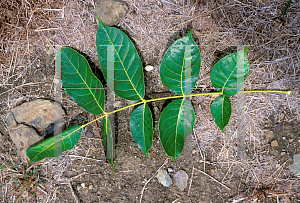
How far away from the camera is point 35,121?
6.21 feet

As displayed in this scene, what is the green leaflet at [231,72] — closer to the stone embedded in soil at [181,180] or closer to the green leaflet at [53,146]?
the stone embedded in soil at [181,180]

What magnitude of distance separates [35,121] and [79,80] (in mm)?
653

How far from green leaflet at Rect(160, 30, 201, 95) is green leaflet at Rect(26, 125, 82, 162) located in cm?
92

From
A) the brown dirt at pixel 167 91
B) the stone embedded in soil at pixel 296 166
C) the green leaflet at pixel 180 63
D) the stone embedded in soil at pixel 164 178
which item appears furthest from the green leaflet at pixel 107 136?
the stone embedded in soil at pixel 296 166

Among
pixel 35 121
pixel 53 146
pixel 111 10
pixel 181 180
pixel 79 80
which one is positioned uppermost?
pixel 111 10

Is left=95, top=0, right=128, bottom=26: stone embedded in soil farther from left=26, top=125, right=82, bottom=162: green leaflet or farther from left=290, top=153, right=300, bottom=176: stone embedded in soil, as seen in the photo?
left=290, top=153, right=300, bottom=176: stone embedded in soil

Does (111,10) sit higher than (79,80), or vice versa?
(111,10)

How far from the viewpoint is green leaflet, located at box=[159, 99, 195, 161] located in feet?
5.41

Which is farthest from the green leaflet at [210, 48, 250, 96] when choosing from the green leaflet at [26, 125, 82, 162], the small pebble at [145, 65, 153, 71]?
the green leaflet at [26, 125, 82, 162]

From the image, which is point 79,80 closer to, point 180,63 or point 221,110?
point 180,63

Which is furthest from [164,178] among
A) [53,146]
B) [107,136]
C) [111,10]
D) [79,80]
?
[111,10]

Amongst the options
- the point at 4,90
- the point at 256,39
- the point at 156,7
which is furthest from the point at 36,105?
the point at 256,39

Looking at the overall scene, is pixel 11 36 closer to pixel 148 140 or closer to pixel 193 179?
pixel 148 140

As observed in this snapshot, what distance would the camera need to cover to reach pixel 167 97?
5.74 feet
